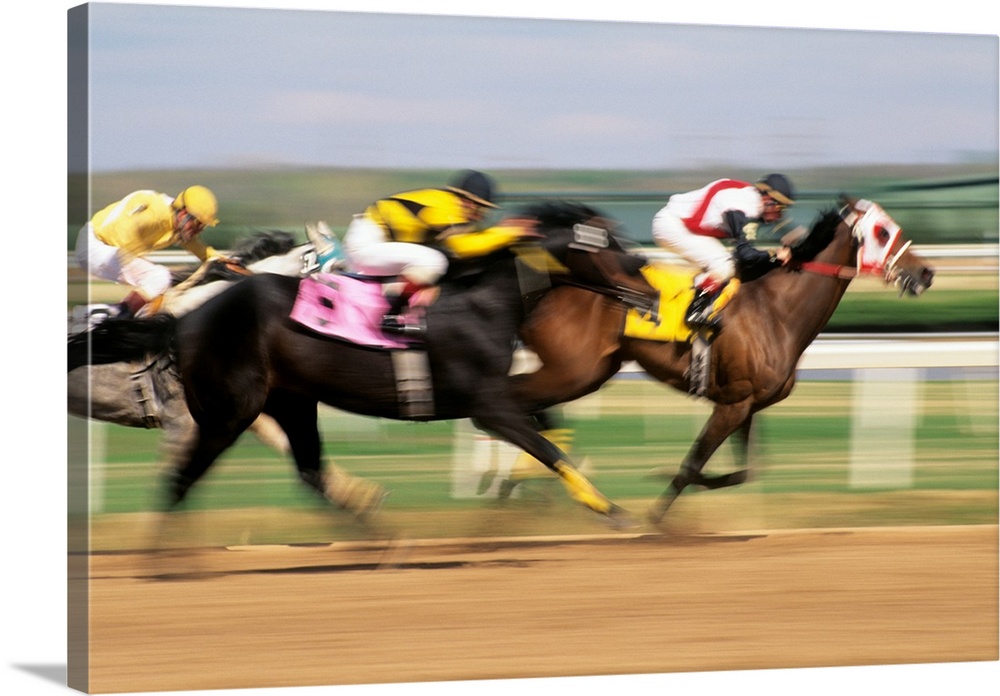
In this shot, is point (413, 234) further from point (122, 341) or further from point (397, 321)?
point (122, 341)

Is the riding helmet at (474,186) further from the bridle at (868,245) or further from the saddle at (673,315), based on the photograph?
the bridle at (868,245)

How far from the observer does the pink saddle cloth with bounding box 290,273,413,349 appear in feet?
22.5

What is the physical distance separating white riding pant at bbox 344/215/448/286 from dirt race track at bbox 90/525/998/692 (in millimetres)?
1065

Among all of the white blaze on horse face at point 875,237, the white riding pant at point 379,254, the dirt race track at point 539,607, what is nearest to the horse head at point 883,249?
the white blaze on horse face at point 875,237

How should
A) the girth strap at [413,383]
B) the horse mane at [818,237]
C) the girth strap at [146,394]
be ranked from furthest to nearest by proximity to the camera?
the horse mane at [818,237]
the girth strap at [413,383]
the girth strap at [146,394]

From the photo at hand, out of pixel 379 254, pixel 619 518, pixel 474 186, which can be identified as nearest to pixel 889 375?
pixel 619 518

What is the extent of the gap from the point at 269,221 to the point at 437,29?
1.01 m

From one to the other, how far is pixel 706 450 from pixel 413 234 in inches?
59.2

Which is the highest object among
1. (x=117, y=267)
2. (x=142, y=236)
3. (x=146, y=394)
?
(x=142, y=236)

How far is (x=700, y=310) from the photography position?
739 cm

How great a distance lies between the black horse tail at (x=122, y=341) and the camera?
6504 millimetres

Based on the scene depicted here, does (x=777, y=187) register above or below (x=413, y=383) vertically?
above

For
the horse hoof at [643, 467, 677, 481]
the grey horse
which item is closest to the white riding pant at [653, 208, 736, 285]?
the horse hoof at [643, 467, 677, 481]

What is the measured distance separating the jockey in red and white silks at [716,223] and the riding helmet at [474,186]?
709mm
